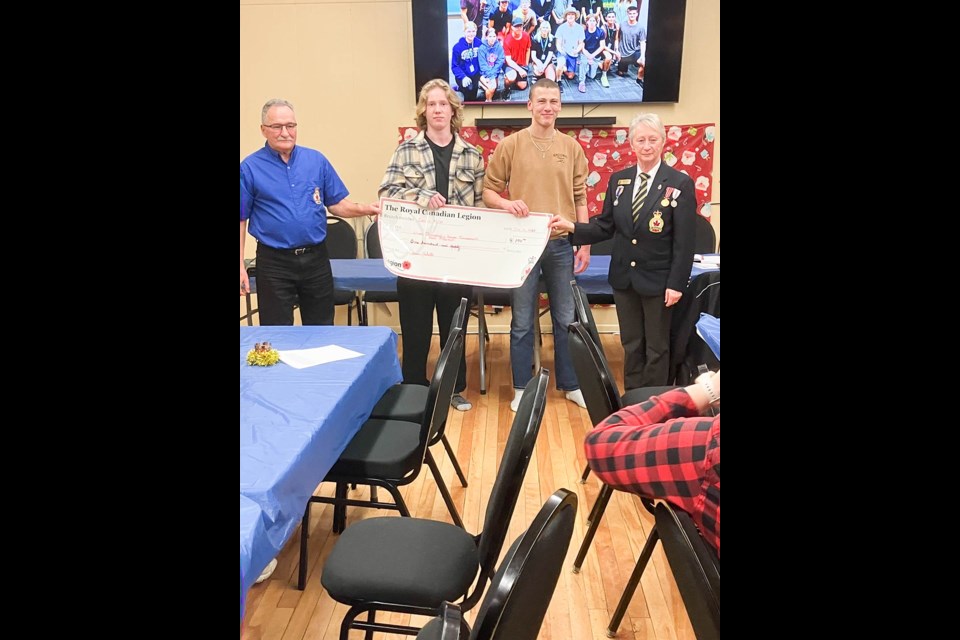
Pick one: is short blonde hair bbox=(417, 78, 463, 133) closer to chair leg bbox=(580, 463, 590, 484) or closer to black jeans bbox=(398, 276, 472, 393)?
black jeans bbox=(398, 276, 472, 393)

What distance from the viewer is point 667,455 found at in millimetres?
1226

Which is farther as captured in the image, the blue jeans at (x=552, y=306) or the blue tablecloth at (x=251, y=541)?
the blue jeans at (x=552, y=306)

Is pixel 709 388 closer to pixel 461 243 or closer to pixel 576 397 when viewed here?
pixel 461 243

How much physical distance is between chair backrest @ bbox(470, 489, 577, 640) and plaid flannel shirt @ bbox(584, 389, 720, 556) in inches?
12.9

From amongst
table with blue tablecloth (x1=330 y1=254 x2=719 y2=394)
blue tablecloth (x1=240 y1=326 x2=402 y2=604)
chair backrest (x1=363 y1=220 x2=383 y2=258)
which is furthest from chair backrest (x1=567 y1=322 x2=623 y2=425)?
chair backrest (x1=363 y1=220 x2=383 y2=258)

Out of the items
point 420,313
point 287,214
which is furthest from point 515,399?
point 287,214

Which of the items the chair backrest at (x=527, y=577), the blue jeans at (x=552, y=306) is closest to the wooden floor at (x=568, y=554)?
the blue jeans at (x=552, y=306)

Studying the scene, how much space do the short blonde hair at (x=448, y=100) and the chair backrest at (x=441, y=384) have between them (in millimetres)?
1654

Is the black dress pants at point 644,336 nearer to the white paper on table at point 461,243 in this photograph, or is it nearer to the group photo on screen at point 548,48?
the white paper on table at point 461,243

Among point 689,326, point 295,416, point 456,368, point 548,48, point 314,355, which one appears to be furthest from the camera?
point 548,48

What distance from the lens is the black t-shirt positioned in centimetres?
340

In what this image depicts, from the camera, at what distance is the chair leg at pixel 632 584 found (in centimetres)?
179

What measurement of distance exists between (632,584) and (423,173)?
7.53 feet
